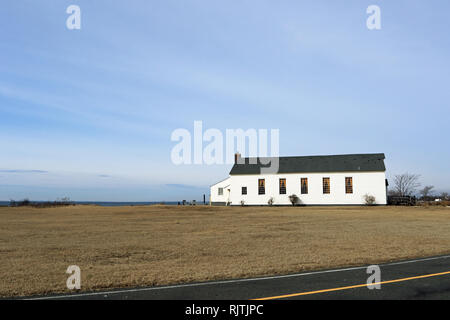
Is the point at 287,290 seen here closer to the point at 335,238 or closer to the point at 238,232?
the point at 335,238

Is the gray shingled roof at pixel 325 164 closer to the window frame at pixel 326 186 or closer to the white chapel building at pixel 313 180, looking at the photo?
the white chapel building at pixel 313 180

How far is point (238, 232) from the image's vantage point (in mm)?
22594

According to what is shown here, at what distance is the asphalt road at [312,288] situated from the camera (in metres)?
8.08

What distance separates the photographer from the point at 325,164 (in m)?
53.3

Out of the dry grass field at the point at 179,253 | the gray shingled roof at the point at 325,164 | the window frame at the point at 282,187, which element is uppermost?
the gray shingled roof at the point at 325,164

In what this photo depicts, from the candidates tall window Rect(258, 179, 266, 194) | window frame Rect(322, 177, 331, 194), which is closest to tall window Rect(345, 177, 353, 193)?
window frame Rect(322, 177, 331, 194)

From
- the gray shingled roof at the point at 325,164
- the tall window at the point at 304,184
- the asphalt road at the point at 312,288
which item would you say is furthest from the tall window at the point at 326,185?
the asphalt road at the point at 312,288

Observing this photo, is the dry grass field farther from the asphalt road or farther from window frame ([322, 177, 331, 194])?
window frame ([322, 177, 331, 194])

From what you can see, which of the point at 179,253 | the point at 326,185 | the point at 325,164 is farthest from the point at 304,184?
the point at 179,253

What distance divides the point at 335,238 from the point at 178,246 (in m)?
7.87

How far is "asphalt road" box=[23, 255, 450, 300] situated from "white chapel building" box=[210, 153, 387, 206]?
4138 cm

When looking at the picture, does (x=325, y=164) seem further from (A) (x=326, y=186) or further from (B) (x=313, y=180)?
(A) (x=326, y=186)
